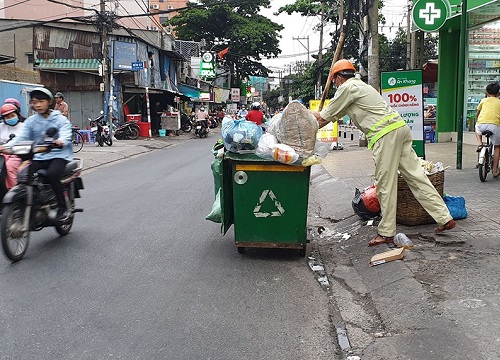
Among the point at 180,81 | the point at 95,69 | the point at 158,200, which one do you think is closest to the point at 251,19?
the point at 180,81

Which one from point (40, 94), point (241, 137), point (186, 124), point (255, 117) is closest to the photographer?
point (241, 137)

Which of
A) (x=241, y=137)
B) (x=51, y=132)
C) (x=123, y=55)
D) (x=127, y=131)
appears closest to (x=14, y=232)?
(x=51, y=132)

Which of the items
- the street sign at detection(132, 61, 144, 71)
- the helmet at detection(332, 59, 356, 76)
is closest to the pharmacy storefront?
the helmet at detection(332, 59, 356, 76)

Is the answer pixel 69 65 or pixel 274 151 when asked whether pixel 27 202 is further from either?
pixel 69 65

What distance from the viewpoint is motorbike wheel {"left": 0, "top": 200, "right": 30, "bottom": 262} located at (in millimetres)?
5135

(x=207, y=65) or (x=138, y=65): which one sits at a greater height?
(x=207, y=65)

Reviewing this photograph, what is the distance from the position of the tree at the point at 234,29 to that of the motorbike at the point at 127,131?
84.8ft

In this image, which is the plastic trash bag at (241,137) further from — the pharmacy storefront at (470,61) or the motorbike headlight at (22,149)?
the pharmacy storefront at (470,61)

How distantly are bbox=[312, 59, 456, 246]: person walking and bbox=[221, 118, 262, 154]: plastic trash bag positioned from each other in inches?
26.1

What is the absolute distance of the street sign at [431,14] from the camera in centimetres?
923

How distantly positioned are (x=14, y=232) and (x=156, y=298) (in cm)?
185

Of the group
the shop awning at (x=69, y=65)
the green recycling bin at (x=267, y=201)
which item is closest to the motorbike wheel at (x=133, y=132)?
the shop awning at (x=69, y=65)

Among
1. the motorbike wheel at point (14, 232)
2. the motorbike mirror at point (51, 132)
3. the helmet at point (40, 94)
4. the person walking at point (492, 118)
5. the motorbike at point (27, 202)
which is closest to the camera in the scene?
the motorbike wheel at point (14, 232)

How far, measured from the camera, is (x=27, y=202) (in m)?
5.46
